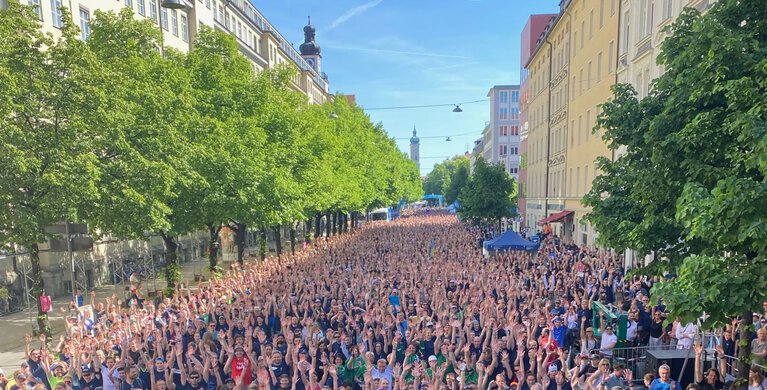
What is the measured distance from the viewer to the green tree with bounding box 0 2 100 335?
1089 cm

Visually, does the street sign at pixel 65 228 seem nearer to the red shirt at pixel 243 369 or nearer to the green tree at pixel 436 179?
the red shirt at pixel 243 369

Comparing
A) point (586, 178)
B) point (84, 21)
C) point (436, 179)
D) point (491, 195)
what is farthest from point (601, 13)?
point (436, 179)

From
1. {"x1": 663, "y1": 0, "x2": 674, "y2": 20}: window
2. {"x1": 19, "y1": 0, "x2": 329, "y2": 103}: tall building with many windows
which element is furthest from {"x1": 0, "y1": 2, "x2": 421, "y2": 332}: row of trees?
{"x1": 663, "y1": 0, "x2": 674, "y2": 20}: window

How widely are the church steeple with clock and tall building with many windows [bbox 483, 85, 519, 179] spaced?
33757mm

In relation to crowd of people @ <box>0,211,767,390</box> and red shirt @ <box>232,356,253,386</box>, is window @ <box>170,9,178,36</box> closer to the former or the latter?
crowd of people @ <box>0,211,767,390</box>

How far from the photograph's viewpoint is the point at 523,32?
53.3 meters

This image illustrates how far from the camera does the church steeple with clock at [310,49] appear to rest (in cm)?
8300

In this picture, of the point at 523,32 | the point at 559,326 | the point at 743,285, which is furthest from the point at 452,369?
the point at 523,32

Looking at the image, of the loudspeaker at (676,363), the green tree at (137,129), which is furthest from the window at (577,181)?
the green tree at (137,129)

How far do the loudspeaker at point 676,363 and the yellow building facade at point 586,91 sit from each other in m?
13.7

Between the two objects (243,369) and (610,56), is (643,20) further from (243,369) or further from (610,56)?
(243,369)

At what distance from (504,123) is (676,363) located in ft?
257

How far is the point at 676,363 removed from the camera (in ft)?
27.5

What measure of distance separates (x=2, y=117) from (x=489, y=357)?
1223 cm
